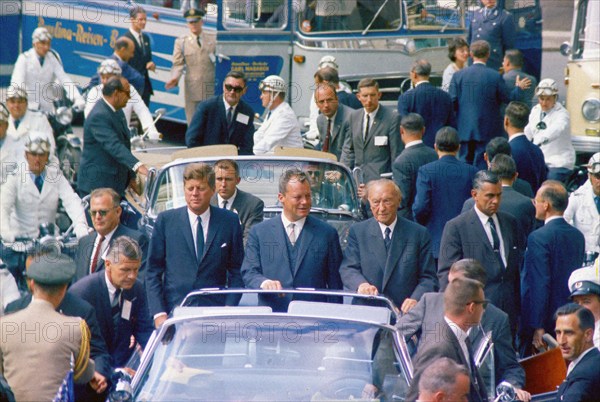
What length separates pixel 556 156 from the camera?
13.5m

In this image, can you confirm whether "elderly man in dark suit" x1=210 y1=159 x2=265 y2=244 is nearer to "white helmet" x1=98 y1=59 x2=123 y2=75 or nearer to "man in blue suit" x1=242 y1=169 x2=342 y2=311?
"man in blue suit" x1=242 y1=169 x2=342 y2=311

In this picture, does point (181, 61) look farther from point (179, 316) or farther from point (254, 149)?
point (179, 316)

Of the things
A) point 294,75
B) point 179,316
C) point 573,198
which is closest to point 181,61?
point 294,75

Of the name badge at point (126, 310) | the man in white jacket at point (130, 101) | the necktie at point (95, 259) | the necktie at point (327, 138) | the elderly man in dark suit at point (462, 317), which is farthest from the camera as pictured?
the man in white jacket at point (130, 101)

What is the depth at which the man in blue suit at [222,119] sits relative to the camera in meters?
12.8

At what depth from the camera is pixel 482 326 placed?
757 cm

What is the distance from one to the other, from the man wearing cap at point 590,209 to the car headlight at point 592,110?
4.33 m

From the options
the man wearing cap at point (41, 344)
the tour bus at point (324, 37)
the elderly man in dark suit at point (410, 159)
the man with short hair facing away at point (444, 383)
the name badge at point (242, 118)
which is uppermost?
the tour bus at point (324, 37)

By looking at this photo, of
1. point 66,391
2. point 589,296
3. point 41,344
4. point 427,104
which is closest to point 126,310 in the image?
point 41,344

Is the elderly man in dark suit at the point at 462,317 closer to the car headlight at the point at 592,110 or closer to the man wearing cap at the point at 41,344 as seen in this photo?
the man wearing cap at the point at 41,344

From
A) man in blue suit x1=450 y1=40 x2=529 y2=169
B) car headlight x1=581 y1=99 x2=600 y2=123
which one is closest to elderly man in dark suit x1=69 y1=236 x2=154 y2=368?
man in blue suit x1=450 y1=40 x2=529 y2=169

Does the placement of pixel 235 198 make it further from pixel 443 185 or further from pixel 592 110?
pixel 592 110

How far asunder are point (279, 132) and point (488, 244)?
3.97 m

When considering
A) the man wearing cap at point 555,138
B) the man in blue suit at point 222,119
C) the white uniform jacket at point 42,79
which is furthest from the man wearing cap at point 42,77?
the man wearing cap at point 555,138
